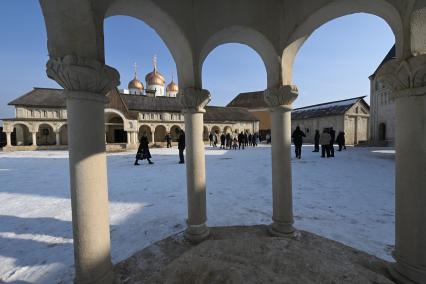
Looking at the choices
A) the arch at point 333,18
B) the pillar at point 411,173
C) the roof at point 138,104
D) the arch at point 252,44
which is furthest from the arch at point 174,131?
the pillar at point 411,173

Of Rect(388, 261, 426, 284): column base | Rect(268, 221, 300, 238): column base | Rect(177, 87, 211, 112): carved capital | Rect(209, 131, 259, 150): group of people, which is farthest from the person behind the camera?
Rect(209, 131, 259, 150): group of people

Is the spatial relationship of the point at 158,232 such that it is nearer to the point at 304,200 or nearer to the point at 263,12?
the point at 304,200

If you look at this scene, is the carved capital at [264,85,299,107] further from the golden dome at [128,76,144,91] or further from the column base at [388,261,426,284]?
the golden dome at [128,76,144,91]

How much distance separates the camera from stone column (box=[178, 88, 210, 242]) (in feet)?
11.1

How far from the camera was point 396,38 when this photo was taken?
93.7 inches

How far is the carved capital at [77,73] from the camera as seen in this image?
6.79 feet

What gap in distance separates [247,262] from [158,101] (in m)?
33.2

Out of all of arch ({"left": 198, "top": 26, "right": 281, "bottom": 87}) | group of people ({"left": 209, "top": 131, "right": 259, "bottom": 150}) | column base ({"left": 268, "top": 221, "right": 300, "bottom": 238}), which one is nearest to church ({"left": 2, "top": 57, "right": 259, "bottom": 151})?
group of people ({"left": 209, "top": 131, "right": 259, "bottom": 150})

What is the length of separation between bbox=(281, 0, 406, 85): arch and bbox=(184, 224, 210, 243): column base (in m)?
2.56

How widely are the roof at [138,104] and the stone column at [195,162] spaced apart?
23346mm

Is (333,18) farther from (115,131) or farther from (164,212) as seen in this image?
(115,131)

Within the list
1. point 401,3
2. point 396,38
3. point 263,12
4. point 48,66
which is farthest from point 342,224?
point 48,66

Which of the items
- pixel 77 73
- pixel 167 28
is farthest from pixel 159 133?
pixel 77 73

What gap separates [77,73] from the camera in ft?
6.83
